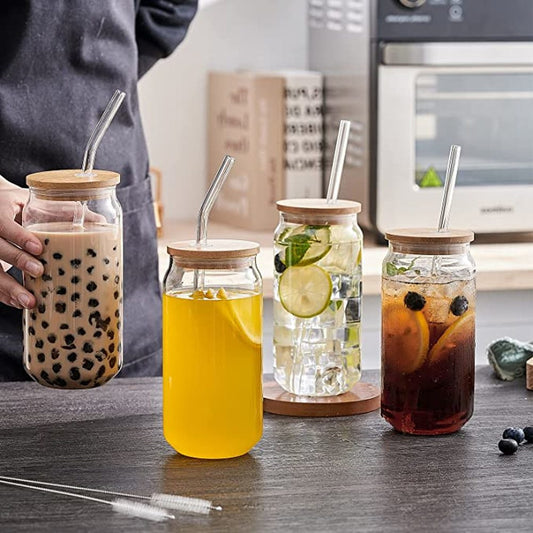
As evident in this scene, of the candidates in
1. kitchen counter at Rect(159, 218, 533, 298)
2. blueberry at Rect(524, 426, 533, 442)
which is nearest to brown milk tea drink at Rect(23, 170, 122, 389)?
blueberry at Rect(524, 426, 533, 442)

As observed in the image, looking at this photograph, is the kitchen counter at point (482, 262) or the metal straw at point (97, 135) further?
the kitchen counter at point (482, 262)

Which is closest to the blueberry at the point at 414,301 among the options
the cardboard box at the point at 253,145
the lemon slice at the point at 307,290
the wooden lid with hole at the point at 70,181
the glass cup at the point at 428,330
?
the glass cup at the point at 428,330

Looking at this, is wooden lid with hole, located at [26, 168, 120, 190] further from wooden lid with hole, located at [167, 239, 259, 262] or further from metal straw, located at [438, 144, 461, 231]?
metal straw, located at [438, 144, 461, 231]

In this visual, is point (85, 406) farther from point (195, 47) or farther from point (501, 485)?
point (195, 47)

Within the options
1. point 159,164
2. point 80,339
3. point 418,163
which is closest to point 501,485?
point 80,339

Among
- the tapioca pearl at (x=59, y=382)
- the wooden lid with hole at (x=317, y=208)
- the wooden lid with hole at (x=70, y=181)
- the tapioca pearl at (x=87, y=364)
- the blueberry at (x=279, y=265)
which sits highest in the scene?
the wooden lid with hole at (x=70, y=181)

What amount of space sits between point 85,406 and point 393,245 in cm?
40

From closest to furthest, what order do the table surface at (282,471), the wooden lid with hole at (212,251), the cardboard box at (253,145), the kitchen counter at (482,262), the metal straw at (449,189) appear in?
the table surface at (282,471)
the wooden lid with hole at (212,251)
the metal straw at (449,189)
the kitchen counter at (482,262)
the cardboard box at (253,145)

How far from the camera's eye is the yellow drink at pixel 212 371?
1.06 m

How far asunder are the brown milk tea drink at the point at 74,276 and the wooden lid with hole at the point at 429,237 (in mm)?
282

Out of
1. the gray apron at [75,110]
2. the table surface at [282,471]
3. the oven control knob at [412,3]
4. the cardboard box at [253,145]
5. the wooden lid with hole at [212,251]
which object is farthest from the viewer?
the cardboard box at [253,145]

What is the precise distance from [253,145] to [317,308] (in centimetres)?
139

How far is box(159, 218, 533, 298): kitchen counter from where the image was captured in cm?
217

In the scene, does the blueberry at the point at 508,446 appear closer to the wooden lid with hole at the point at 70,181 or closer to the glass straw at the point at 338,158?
the glass straw at the point at 338,158
